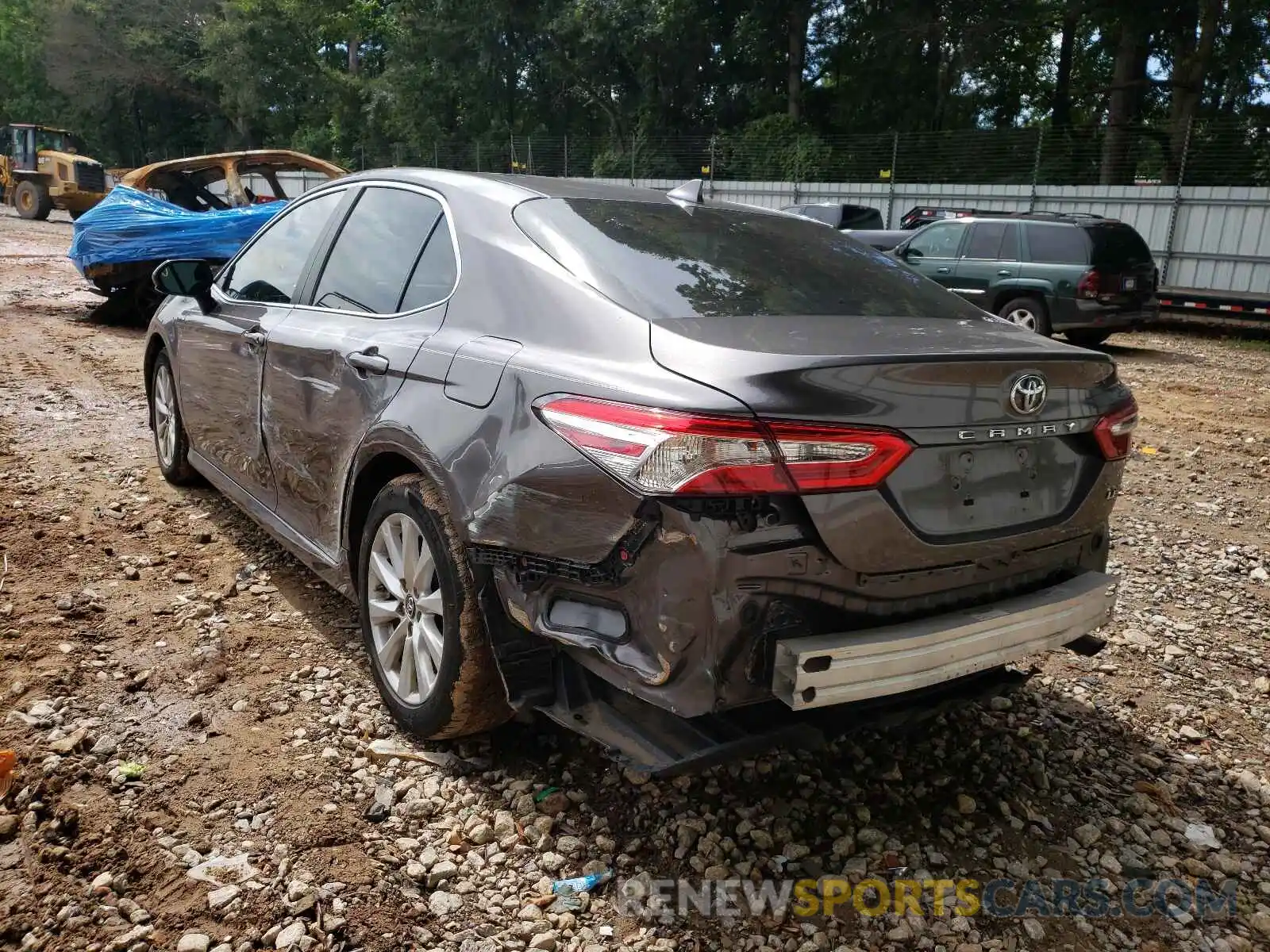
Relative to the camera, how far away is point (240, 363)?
387 centimetres

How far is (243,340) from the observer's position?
384cm

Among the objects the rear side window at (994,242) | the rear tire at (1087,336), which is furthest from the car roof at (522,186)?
the rear side window at (994,242)

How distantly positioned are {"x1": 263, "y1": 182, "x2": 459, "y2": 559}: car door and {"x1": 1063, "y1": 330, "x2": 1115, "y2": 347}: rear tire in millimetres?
10495

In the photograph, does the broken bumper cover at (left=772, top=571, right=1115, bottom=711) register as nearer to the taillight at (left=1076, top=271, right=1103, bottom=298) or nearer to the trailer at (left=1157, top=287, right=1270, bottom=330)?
the taillight at (left=1076, top=271, right=1103, bottom=298)

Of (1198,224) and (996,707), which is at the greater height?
(1198,224)

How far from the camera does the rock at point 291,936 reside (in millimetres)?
2141

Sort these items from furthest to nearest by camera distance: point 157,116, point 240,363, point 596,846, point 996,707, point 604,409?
point 157,116
point 240,363
point 996,707
point 596,846
point 604,409

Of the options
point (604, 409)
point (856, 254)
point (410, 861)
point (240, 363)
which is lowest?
point (410, 861)

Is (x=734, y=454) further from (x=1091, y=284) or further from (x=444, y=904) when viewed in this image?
(x=1091, y=284)

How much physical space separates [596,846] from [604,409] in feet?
3.78

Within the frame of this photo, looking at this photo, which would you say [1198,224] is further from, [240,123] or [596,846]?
[240,123]

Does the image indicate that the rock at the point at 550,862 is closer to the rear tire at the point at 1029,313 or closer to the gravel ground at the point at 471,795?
the gravel ground at the point at 471,795

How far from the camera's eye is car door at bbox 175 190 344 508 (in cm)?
374

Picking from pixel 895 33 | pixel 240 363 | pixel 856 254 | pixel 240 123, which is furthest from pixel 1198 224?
pixel 240 123
